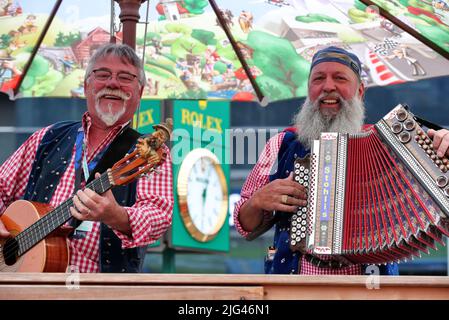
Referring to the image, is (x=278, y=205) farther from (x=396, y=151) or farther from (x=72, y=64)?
(x=72, y=64)

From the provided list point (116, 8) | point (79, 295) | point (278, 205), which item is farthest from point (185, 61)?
point (79, 295)

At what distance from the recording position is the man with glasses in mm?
3252

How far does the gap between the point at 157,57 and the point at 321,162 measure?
129 cm

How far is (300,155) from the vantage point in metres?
3.52

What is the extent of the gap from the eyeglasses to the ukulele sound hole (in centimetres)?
74

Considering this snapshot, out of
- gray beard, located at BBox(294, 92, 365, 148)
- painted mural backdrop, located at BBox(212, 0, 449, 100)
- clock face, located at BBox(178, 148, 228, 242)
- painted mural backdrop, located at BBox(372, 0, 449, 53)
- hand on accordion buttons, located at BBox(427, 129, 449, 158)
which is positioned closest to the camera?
hand on accordion buttons, located at BBox(427, 129, 449, 158)

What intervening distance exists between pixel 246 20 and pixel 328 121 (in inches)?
33.0

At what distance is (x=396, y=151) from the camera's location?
3.08 meters

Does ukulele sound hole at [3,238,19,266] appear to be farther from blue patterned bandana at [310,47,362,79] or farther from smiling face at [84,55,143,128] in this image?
blue patterned bandana at [310,47,362,79]

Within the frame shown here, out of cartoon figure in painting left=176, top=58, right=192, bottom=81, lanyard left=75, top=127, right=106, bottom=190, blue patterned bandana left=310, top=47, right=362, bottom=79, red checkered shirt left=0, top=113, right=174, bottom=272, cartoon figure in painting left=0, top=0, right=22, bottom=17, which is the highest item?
cartoon figure in painting left=0, top=0, right=22, bottom=17

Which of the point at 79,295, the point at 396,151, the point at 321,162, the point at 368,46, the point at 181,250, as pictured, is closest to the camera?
the point at 79,295

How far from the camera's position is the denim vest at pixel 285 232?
134 inches

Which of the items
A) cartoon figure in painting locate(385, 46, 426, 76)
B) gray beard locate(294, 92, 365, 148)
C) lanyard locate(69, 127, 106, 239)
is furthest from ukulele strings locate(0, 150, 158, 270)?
cartoon figure in painting locate(385, 46, 426, 76)
